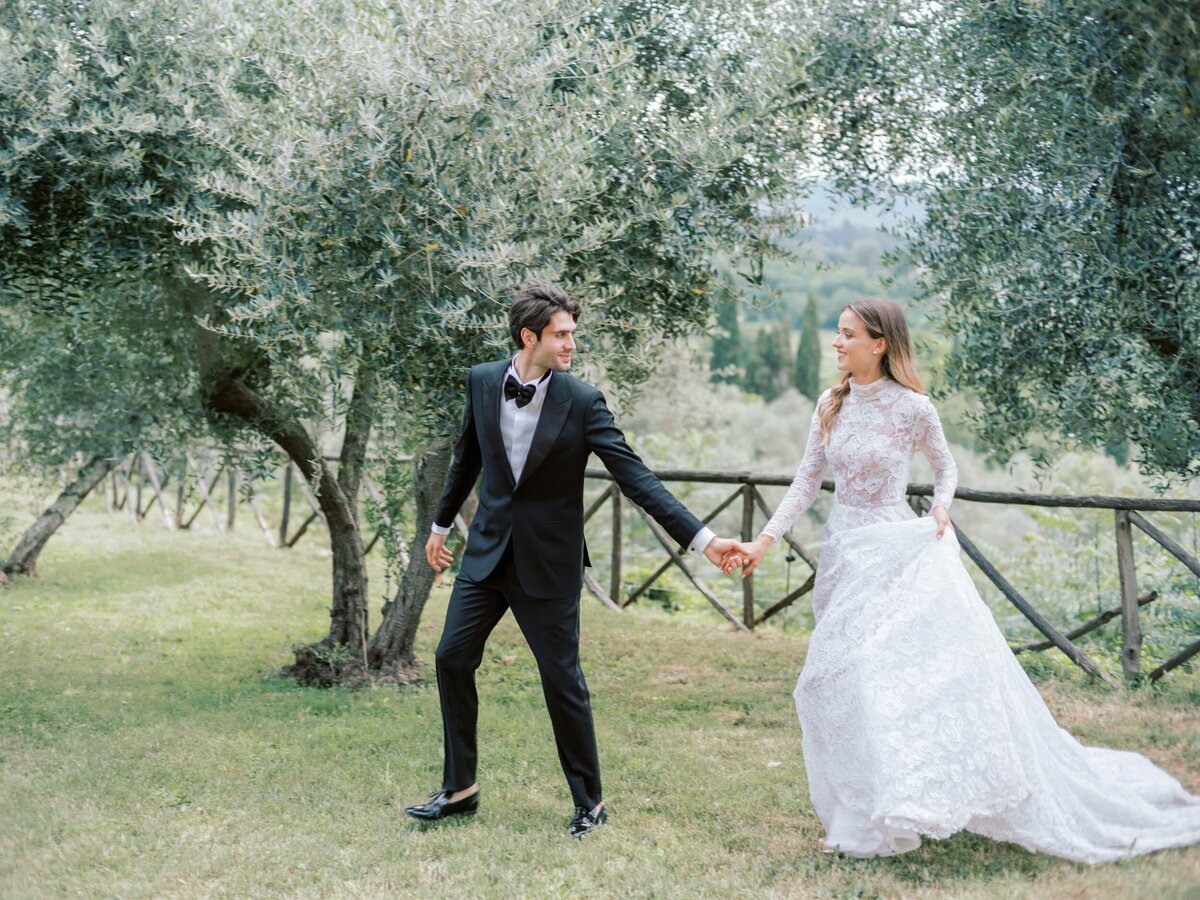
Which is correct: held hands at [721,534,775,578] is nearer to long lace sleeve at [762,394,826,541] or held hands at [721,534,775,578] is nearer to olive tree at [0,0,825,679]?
long lace sleeve at [762,394,826,541]

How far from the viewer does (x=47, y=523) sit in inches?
436

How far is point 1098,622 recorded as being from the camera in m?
7.68

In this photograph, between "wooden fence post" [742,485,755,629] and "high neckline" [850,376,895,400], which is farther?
"wooden fence post" [742,485,755,629]

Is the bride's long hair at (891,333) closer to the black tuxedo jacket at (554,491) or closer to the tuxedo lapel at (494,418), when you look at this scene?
the black tuxedo jacket at (554,491)

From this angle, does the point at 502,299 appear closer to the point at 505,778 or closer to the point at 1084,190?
the point at 505,778

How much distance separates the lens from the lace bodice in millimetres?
4445

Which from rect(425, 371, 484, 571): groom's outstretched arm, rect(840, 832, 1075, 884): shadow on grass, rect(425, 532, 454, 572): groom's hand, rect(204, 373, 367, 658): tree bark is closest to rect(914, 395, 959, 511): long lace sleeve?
rect(840, 832, 1075, 884): shadow on grass

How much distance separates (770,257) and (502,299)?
2710 mm

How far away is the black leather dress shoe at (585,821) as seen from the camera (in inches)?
179

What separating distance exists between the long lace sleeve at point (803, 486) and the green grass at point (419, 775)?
128 centimetres

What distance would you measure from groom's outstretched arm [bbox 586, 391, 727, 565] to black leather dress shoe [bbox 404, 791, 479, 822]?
150cm

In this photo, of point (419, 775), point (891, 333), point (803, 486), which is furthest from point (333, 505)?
point (891, 333)

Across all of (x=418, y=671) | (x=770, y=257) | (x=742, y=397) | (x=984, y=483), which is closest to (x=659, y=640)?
(x=418, y=671)

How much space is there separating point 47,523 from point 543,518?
853cm
